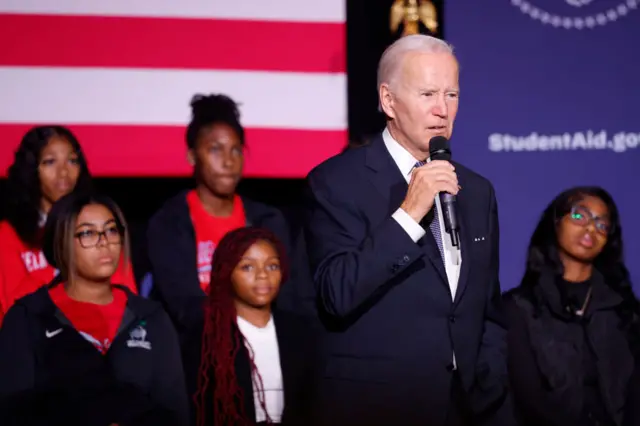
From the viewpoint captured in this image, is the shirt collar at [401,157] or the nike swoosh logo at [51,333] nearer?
the shirt collar at [401,157]

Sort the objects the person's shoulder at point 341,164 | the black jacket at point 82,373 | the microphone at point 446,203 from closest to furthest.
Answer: the microphone at point 446,203, the person's shoulder at point 341,164, the black jacket at point 82,373

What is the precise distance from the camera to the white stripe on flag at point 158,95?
4250 mm

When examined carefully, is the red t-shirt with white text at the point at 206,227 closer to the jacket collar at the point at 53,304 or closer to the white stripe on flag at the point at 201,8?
the jacket collar at the point at 53,304

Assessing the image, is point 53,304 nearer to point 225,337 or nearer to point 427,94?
point 225,337

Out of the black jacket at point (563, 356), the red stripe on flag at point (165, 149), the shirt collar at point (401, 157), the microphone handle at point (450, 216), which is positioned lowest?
the black jacket at point (563, 356)

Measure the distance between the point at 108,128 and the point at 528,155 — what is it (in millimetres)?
1633

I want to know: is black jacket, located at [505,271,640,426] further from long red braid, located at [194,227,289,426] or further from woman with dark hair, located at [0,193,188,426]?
woman with dark hair, located at [0,193,188,426]

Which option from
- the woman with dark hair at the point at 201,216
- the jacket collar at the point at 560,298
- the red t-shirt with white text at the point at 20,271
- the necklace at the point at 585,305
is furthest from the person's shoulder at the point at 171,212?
the necklace at the point at 585,305

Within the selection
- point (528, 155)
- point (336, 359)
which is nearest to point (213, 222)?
point (528, 155)

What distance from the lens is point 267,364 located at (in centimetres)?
357

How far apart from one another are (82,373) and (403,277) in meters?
1.22

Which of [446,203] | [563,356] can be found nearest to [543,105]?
[563,356]

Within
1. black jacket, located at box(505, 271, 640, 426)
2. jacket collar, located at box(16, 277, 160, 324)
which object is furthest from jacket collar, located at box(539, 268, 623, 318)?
jacket collar, located at box(16, 277, 160, 324)

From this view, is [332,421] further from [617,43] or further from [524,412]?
[617,43]
